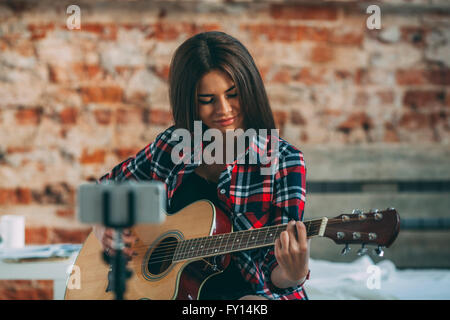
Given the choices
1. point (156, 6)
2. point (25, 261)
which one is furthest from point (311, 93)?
point (25, 261)

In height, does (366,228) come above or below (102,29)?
below

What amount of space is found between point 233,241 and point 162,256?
21cm

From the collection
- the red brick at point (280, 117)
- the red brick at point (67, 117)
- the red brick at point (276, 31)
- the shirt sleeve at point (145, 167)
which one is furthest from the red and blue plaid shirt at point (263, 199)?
the red brick at point (67, 117)

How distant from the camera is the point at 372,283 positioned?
62.8 inches

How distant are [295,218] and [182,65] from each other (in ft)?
1.56

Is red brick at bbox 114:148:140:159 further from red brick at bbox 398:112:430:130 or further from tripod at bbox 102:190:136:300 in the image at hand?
tripod at bbox 102:190:136:300

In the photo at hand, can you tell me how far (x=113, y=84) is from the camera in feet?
7.06

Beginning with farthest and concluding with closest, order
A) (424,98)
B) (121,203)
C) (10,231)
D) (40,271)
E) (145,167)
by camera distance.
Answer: (424,98) < (10,231) < (40,271) < (145,167) < (121,203)

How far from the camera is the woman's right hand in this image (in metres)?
1.27

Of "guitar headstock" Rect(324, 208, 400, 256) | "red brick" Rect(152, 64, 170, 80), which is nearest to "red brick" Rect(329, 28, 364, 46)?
"red brick" Rect(152, 64, 170, 80)

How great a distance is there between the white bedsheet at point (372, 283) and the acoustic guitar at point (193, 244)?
53 centimetres

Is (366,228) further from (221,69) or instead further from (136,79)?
(136,79)

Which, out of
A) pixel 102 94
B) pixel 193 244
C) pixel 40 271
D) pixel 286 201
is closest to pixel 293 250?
pixel 286 201
